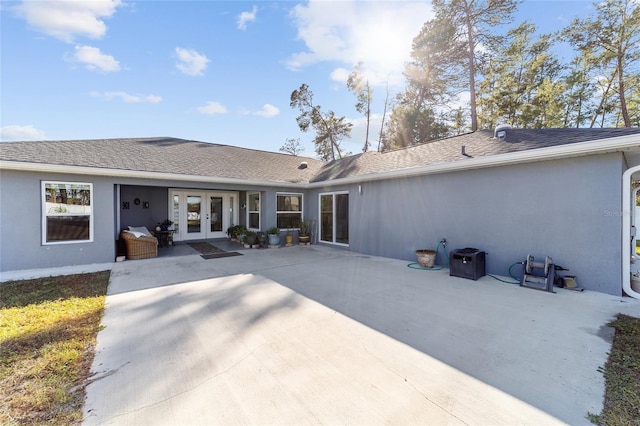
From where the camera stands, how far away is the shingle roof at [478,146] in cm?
525

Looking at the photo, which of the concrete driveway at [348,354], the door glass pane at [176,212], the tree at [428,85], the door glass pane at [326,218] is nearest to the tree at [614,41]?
the tree at [428,85]

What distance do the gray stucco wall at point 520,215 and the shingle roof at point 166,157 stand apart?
5.00 m

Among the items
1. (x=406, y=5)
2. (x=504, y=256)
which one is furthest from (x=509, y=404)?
(x=406, y=5)

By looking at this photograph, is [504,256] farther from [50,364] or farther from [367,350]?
[50,364]

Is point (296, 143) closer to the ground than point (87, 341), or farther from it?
farther from it

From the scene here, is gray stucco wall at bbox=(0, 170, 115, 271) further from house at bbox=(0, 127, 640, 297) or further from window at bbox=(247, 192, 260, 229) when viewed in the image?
window at bbox=(247, 192, 260, 229)

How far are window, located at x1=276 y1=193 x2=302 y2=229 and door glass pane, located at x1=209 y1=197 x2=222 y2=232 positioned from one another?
316 centimetres

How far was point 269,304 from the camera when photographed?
4211 millimetres

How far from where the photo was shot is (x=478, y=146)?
6.97 metres

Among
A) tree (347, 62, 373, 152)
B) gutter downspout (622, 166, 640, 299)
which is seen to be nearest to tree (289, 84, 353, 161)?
tree (347, 62, 373, 152)

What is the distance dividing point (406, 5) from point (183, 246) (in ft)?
41.7

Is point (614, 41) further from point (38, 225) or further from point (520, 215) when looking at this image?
point (38, 225)

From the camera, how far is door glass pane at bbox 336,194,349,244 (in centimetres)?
970

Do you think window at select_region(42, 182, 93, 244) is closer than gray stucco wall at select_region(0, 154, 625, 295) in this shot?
No
